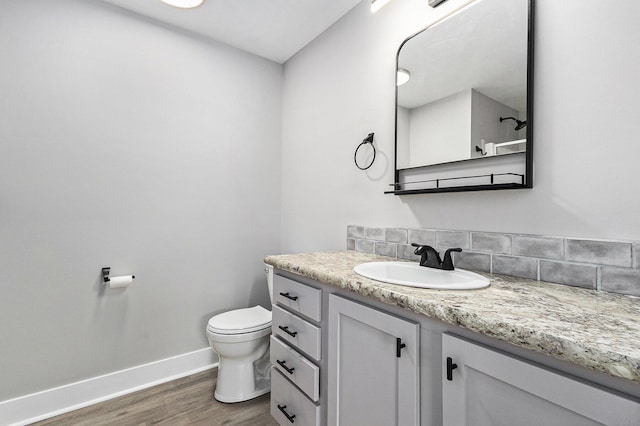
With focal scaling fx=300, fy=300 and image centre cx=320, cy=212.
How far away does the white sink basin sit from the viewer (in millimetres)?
1100

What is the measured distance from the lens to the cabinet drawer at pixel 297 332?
1.30m

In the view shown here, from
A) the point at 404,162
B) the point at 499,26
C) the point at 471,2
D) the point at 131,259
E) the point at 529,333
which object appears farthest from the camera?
the point at 131,259

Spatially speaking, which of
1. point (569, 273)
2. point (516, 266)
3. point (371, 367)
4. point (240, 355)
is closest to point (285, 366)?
point (240, 355)

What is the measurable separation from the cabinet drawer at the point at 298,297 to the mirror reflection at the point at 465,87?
32.9 inches

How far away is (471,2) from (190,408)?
103 inches

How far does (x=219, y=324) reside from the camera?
1.89 m

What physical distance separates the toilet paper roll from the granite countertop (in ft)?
4.70

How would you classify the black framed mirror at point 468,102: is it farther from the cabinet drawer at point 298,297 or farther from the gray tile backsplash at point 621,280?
the cabinet drawer at point 298,297

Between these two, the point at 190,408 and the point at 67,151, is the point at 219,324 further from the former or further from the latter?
the point at 67,151

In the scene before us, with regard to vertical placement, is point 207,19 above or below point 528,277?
above

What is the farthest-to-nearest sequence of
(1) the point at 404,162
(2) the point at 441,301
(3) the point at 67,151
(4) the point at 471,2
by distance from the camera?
(3) the point at 67,151, (1) the point at 404,162, (4) the point at 471,2, (2) the point at 441,301

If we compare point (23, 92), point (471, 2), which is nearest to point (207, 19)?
point (23, 92)

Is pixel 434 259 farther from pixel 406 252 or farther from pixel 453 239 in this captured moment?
pixel 406 252

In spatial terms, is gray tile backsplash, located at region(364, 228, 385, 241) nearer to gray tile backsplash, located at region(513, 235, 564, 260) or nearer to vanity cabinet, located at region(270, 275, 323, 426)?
vanity cabinet, located at region(270, 275, 323, 426)
